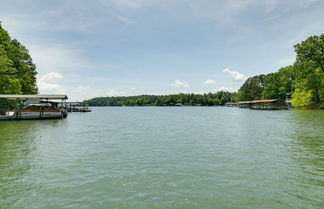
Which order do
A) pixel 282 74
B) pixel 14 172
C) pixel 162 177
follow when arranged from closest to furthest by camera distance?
pixel 162 177, pixel 14 172, pixel 282 74

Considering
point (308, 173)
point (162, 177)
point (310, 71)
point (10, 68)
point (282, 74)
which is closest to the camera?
point (162, 177)

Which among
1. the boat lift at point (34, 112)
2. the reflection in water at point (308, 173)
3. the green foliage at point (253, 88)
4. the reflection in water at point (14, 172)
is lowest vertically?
the reflection in water at point (14, 172)

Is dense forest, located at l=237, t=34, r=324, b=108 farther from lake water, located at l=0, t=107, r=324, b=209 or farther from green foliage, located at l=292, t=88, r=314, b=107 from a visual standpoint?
lake water, located at l=0, t=107, r=324, b=209

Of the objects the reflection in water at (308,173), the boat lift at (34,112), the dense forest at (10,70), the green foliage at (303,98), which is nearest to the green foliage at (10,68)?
Result: the dense forest at (10,70)

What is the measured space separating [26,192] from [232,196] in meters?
7.12

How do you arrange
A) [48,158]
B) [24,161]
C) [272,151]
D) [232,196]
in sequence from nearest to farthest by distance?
1. [232,196]
2. [24,161]
3. [48,158]
4. [272,151]

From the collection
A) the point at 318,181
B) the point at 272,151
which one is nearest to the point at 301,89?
the point at 272,151

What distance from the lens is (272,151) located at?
1442 centimetres

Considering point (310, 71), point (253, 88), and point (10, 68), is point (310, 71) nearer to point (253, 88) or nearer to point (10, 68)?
point (253, 88)

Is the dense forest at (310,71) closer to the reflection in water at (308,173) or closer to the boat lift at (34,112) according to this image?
the reflection in water at (308,173)

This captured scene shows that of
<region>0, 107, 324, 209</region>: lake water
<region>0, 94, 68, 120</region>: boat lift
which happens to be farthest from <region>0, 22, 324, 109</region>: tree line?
<region>0, 107, 324, 209</region>: lake water

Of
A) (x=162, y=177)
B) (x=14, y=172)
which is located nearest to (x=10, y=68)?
(x=14, y=172)

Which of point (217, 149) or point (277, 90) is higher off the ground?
point (277, 90)

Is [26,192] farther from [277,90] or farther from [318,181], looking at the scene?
[277,90]
